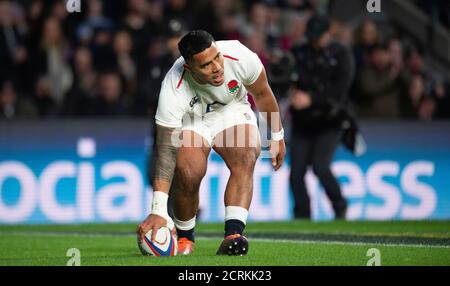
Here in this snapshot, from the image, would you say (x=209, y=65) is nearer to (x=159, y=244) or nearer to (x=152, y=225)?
(x=152, y=225)

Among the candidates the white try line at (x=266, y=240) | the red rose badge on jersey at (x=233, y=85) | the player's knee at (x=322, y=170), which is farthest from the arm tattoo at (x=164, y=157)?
the player's knee at (x=322, y=170)

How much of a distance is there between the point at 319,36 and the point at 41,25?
4583 millimetres

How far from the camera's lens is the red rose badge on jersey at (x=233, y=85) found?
31.8ft

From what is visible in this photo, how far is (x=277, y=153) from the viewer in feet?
32.6

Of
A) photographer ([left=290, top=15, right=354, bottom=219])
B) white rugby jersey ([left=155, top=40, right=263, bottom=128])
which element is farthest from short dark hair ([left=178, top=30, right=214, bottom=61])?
photographer ([left=290, top=15, right=354, bottom=219])

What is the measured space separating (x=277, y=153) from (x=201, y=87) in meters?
0.85

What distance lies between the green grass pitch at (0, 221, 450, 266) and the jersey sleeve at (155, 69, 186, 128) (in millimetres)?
1057

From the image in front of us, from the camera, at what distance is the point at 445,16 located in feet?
60.2

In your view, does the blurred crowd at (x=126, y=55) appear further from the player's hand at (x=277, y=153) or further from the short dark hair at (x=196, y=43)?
the short dark hair at (x=196, y=43)

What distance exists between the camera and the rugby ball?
945cm

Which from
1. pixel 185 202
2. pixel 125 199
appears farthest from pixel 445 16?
pixel 185 202

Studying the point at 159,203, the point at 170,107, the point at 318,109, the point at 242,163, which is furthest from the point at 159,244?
the point at 318,109

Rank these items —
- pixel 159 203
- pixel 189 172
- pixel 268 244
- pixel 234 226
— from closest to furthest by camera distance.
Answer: pixel 159 203, pixel 234 226, pixel 189 172, pixel 268 244
